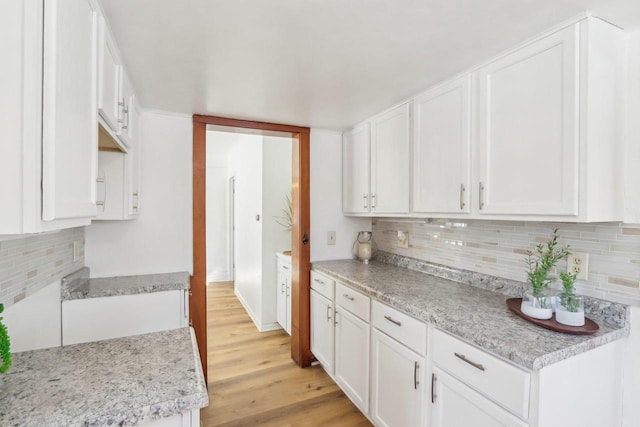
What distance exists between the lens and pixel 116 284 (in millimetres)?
1964

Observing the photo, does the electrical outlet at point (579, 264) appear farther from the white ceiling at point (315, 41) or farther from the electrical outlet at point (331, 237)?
the electrical outlet at point (331, 237)

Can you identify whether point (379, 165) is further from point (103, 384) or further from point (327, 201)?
point (103, 384)

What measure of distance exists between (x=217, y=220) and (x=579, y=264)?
5500mm

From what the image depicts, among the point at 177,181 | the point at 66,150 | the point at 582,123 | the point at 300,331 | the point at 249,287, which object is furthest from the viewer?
the point at 249,287

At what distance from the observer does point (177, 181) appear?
2.32 metres

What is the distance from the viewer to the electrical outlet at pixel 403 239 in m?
2.51

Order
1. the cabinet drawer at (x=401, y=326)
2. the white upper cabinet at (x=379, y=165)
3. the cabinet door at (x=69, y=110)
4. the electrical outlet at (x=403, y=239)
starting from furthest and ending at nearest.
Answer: the electrical outlet at (x=403, y=239), the white upper cabinet at (x=379, y=165), the cabinet drawer at (x=401, y=326), the cabinet door at (x=69, y=110)

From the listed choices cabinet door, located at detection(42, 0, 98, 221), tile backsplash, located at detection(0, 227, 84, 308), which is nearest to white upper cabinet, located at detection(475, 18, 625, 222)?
cabinet door, located at detection(42, 0, 98, 221)

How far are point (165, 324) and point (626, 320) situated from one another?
2310mm

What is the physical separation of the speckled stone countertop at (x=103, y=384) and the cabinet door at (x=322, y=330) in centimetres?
146

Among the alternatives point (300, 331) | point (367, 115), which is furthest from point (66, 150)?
point (300, 331)

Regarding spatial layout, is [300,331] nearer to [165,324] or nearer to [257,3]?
[165,324]

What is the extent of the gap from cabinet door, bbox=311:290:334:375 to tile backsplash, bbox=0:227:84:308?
1667 mm

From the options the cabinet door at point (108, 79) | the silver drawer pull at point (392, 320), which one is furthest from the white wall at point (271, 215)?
the cabinet door at point (108, 79)
